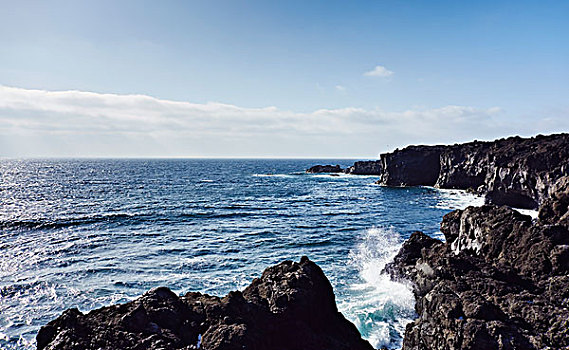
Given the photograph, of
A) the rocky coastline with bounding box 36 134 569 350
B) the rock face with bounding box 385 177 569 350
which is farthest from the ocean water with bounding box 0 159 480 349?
the rocky coastline with bounding box 36 134 569 350

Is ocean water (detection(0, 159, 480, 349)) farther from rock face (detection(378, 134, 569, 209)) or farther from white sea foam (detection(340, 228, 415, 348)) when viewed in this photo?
rock face (detection(378, 134, 569, 209))

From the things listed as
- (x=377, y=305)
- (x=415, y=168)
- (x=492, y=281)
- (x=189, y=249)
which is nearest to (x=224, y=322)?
(x=492, y=281)

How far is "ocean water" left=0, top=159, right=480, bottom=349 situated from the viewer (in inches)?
832

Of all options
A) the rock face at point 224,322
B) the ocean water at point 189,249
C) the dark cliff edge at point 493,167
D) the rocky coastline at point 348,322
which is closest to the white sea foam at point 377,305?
the ocean water at point 189,249

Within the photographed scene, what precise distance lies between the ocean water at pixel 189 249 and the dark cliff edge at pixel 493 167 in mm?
7435

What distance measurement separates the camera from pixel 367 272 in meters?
26.9

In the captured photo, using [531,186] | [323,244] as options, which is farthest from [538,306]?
[531,186]

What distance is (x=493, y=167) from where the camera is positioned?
220ft

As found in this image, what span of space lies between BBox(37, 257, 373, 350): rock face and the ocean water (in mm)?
5617

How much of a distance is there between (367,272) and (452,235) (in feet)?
23.4

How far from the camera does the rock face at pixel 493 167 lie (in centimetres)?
5319

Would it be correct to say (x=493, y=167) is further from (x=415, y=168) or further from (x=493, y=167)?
(x=415, y=168)

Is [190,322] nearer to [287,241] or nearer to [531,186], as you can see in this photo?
[287,241]

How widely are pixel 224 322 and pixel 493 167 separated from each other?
70.6 metres
